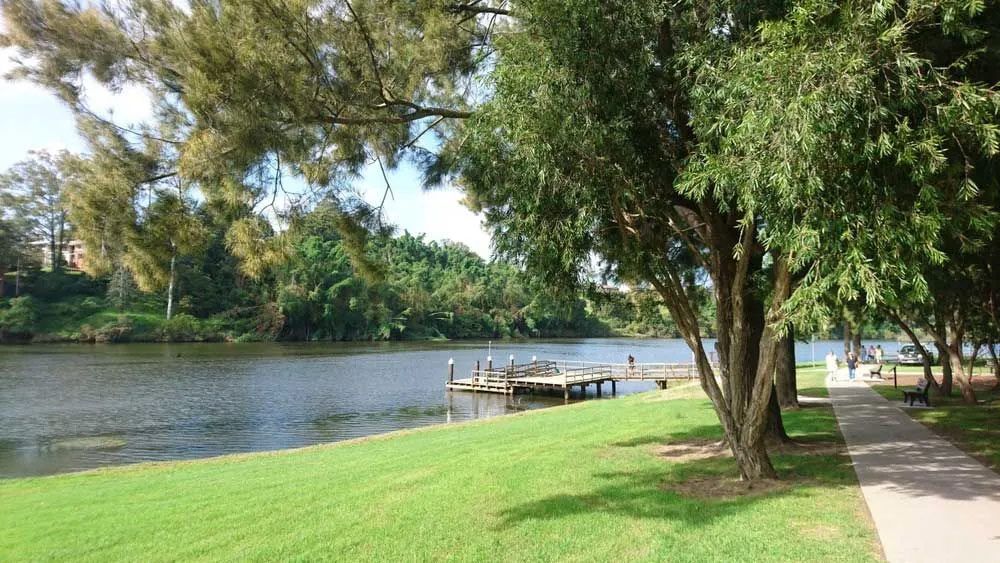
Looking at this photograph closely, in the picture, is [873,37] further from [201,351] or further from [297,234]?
[201,351]

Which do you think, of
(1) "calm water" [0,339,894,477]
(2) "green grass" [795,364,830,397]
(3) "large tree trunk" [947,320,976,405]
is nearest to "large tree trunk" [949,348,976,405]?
(3) "large tree trunk" [947,320,976,405]

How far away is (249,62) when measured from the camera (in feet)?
22.0

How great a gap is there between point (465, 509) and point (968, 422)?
35.3ft

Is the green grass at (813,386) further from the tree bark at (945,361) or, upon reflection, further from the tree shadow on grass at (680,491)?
the tree shadow on grass at (680,491)

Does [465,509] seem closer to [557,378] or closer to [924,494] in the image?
[924,494]

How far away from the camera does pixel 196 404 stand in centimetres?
2619

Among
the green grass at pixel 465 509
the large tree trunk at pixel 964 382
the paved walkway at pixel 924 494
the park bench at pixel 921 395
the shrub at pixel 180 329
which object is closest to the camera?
the paved walkway at pixel 924 494

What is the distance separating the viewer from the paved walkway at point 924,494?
5199mm

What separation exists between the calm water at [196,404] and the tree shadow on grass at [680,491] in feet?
43.3

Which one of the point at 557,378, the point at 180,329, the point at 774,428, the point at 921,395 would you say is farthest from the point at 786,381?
the point at 180,329

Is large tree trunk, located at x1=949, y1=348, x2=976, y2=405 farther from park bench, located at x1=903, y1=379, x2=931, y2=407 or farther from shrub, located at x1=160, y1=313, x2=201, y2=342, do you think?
shrub, located at x1=160, y1=313, x2=201, y2=342

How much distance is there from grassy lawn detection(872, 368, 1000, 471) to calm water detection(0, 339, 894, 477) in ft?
50.2

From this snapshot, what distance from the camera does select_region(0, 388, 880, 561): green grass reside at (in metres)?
5.65

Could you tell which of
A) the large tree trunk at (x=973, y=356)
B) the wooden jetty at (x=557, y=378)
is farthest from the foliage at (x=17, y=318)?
the large tree trunk at (x=973, y=356)
